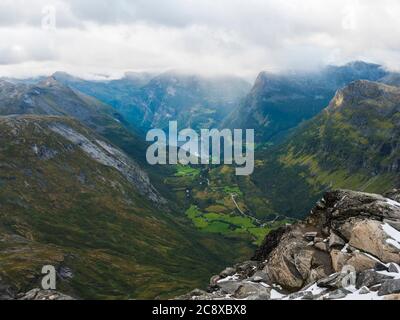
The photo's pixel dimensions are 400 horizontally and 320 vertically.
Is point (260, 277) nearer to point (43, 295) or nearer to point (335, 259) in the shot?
point (335, 259)

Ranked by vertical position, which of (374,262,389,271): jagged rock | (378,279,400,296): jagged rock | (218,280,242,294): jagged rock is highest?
(374,262,389,271): jagged rock

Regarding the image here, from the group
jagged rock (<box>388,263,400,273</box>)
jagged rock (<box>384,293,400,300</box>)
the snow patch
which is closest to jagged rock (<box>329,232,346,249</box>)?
the snow patch

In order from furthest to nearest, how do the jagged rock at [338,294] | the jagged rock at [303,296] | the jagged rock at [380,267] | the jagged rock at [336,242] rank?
the jagged rock at [336,242]
the jagged rock at [380,267]
the jagged rock at [303,296]
the jagged rock at [338,294]

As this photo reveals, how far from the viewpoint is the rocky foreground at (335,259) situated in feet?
213

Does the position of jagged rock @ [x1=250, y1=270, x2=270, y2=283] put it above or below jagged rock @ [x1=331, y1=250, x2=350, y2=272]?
below

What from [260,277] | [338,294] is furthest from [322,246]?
[338,294]

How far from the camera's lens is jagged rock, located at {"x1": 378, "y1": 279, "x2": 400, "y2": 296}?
58000mm

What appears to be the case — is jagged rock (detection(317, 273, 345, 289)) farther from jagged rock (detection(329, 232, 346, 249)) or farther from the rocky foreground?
jagged rock (detection(329, 232, 346, 249))

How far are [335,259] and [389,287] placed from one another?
15.3 metres

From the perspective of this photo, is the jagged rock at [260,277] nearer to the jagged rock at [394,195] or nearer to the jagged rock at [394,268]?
the jagged rock at [394,268]

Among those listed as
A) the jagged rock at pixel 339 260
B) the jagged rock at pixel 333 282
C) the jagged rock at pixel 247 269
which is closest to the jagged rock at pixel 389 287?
the jagged rock at pixel 333 282

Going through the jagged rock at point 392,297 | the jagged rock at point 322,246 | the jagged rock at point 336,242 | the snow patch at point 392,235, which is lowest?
the jagged rock at point 392,297

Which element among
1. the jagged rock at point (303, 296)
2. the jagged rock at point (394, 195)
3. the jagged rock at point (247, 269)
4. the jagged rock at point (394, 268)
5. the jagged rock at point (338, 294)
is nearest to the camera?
the jagged rock at point (338, 294)
